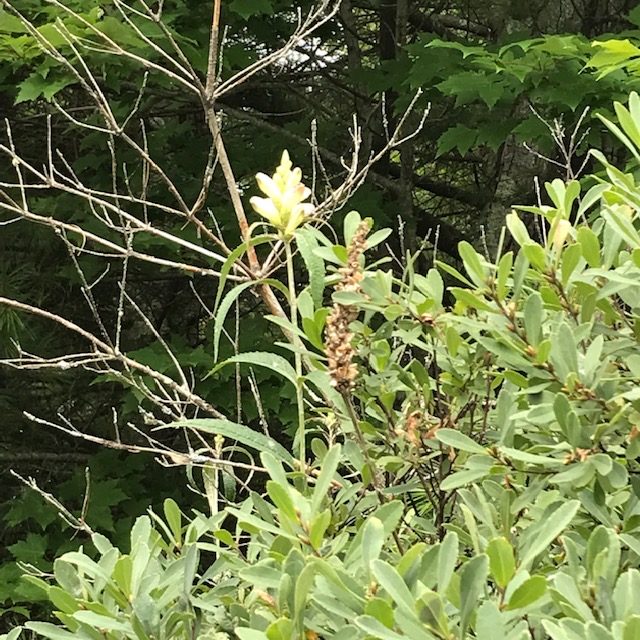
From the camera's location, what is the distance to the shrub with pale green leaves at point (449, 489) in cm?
58

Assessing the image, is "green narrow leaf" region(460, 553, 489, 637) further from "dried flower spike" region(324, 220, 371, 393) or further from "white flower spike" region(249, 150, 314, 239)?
"white flower spike" region(249, 150, 314, 239)

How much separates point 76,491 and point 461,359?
8.49 ft

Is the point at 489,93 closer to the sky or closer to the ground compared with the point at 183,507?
closer to the sky

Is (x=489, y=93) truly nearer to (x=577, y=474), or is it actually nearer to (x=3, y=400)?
(x=577, y=474)

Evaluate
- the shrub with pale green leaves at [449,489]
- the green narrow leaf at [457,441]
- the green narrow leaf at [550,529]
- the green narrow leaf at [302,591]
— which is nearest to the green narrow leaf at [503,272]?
the shrub with pale green leaves at [449,489]

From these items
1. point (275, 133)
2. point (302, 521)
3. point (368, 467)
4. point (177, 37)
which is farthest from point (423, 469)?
point (275, 133)

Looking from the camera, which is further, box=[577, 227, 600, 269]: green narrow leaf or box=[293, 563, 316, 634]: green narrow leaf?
box=[577, 227, 600, 269]: green narrow leaf

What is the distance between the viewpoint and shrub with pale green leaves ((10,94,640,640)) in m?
0.58

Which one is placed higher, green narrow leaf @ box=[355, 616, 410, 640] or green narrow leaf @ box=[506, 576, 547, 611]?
green narrow leaf @ box=[506, 576, 547, 611]

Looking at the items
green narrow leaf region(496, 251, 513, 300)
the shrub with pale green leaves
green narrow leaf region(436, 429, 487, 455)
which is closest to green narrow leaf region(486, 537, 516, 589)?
the shrub with pale green leaves

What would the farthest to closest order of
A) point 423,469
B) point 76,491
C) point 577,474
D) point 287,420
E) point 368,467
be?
1. point 76,491
2. point 287,420
3. point 423,469
4. point 368,467
5. point 577,474

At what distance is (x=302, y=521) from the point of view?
0.69 m

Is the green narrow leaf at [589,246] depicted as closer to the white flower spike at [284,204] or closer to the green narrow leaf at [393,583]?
the white flower spike at [284,204]

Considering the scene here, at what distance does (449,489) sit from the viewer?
0.81 meters
